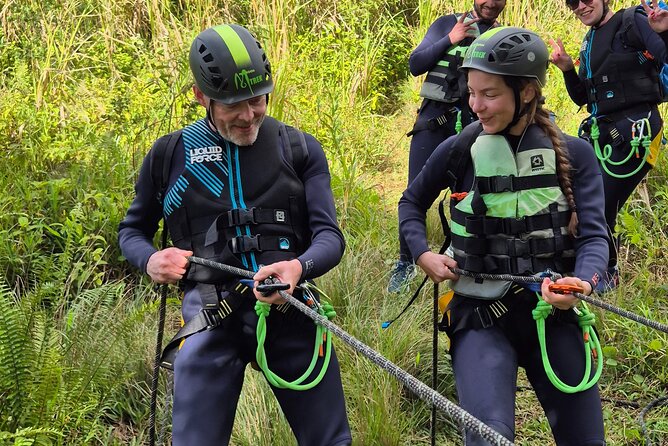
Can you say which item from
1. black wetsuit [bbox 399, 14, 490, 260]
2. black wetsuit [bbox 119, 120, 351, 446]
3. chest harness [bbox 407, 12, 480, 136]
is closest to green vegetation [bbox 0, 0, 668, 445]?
black wetsuit [bbox 119, 120, 351, 446]

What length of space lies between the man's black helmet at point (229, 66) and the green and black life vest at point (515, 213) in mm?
861

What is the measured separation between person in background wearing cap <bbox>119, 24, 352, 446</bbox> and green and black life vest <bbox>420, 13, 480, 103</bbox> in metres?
2.69

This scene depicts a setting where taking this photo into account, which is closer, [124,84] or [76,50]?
[124,84]

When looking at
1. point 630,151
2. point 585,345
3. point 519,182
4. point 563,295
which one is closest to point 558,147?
point 519,182

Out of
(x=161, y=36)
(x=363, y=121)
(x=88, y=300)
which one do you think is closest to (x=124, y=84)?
(x=161, y=36)

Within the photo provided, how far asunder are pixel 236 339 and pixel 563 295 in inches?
45.3

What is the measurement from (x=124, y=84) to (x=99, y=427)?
4.08 meters

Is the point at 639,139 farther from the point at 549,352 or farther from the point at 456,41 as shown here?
the point at 549,352

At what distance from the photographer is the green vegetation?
394 centimetres

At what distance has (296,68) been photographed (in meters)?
8.20

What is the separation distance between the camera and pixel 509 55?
2984mm

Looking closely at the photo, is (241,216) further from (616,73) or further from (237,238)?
(616,73)

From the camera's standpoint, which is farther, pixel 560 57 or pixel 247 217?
pixel 560 57

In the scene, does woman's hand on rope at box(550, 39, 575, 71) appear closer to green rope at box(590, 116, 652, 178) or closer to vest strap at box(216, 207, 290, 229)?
green rope at box(590, 116, 652, 178)
